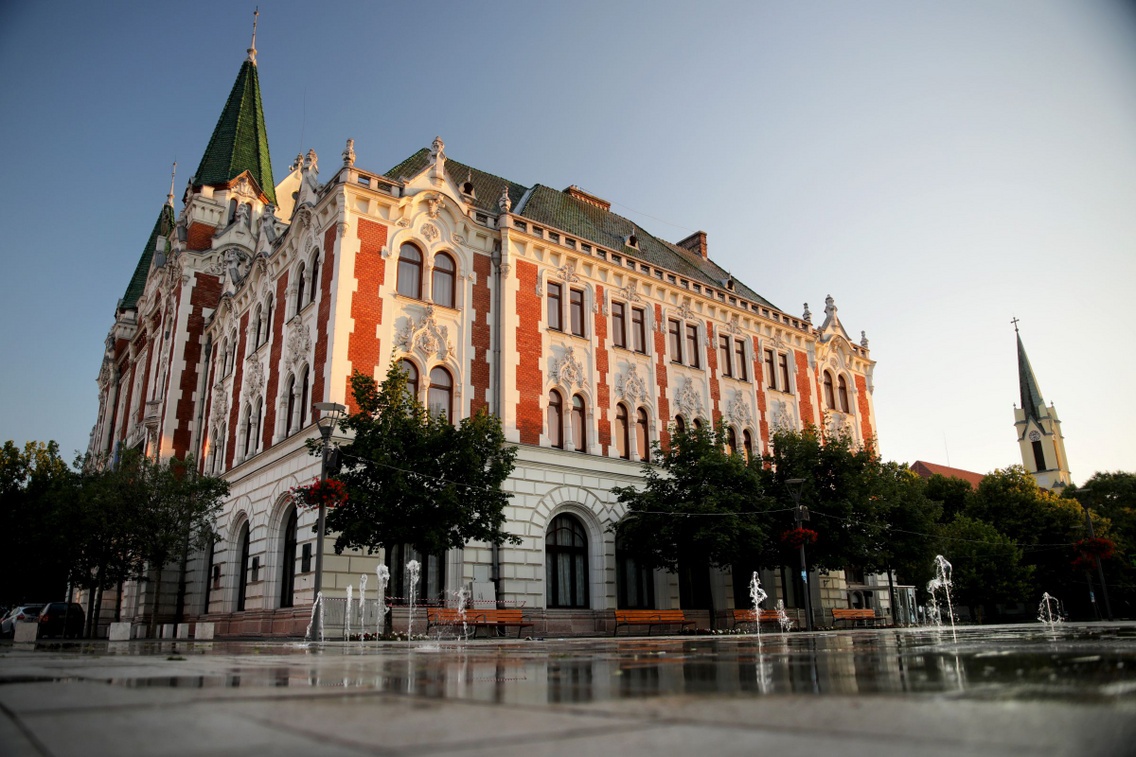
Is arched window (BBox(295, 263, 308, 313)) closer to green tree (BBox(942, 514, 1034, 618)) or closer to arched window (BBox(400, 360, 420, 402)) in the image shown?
arched window (BBox(400, 360, 420, 402))

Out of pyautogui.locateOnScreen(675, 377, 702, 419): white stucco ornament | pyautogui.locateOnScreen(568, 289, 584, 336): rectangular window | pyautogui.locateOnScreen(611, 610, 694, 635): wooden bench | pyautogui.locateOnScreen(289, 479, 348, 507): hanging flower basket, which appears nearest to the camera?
pyautogui.locateOnScreen(289, 479, 348, 507): hanging flower basket

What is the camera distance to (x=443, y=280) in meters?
27.4

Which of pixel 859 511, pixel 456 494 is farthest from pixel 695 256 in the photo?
pixel 456 494

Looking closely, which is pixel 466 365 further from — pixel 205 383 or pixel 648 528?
pixel 205 383

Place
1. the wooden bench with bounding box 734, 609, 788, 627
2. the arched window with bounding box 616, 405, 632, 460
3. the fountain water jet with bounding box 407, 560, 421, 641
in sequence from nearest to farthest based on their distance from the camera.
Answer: the fountain water jet with bounding box 407, 560, 421, 641, the wooden bench with bounding box 734, 609, 788, 627, the arched window with bounding box 616, 405, 632, 460

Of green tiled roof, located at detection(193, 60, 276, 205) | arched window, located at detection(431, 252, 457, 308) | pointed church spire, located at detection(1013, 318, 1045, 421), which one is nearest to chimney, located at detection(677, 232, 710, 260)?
arched window, located at detection(431, 252, 457, 308)

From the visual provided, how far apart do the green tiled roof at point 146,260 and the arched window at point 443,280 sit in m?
32.2

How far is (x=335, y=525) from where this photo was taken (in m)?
19.7

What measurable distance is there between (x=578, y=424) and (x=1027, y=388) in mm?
97976

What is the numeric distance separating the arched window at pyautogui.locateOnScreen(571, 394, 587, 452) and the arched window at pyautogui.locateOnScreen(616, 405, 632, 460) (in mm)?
1669

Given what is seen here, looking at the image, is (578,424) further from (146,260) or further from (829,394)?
(146,260)

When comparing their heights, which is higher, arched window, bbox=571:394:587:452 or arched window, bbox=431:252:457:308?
arched window, bbox=431:252:457:308

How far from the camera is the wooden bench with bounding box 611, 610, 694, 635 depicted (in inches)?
1005

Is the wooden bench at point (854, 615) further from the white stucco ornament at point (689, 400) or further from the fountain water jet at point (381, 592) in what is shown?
the fountain water jet at point (381, 592)
